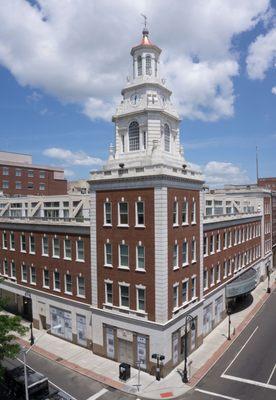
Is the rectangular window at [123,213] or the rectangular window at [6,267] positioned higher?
the rectangular window at [123,213]

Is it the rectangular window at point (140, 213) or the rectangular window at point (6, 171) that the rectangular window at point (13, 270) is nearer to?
the rectangular window at point (140, 213)

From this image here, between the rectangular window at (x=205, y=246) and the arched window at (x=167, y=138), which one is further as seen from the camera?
the rectangular window at (x=205, y=246)

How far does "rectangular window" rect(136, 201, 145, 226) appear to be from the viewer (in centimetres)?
2812

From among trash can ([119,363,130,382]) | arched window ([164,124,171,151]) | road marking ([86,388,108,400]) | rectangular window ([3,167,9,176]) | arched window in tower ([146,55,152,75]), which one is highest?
arched window in tower ([146,55,152,75])

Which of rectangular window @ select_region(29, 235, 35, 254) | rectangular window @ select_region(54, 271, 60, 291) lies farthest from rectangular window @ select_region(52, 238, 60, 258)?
rectangular window @ select_region(29, 235, 35, 254)

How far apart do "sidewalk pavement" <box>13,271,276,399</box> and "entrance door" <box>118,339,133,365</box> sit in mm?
789


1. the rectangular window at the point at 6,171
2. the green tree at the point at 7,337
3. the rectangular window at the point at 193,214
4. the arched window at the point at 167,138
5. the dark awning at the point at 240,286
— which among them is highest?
the rectangular window at the point at 6,171

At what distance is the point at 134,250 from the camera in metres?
28.7

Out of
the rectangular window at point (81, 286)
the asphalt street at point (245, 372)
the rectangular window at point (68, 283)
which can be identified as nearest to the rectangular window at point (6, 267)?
the rectangular window at point (68, 283)

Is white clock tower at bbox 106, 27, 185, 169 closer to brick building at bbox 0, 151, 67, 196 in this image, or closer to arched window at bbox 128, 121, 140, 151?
arched window at bbox 128, 121, 140, 151

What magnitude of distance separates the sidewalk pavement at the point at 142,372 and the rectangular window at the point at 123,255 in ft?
29.3

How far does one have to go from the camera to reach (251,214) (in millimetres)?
54375

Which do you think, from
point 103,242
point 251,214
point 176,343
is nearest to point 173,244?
point 103,242

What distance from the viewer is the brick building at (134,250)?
91.1ft
